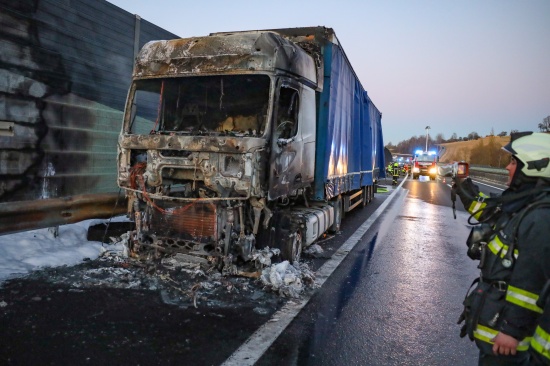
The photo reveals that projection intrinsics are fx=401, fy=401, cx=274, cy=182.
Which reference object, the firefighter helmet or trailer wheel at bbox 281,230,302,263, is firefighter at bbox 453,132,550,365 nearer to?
the firefighter helmet

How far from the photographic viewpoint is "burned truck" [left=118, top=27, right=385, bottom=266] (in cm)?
496

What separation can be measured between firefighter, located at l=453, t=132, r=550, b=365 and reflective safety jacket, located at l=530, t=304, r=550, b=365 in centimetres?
8

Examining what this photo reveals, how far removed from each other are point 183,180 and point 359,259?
3305 millimetres

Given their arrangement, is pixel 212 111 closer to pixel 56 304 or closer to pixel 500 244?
pixel 56 304

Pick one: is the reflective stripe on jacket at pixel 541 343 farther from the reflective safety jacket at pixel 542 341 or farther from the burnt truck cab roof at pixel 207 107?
the burnt truck cab roof at pixel 207 107

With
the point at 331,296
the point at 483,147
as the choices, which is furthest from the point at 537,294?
the point at 483,147

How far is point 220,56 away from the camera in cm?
530

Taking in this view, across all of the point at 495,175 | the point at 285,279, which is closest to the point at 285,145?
the point at 285,279

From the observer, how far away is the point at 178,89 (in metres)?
5.67

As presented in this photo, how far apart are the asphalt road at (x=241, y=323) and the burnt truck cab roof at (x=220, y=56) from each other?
2778mm

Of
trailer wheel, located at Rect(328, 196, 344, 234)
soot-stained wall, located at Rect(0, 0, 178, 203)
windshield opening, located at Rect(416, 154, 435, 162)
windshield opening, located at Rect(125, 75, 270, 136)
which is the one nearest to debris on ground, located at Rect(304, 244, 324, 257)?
trailer wheel, located at Rect(328, 196, 344, 234)

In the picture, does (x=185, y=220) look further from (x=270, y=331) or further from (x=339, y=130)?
(x=339, y=130)

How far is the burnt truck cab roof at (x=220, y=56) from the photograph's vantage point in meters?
5.17

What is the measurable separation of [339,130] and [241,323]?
16.9 feet
